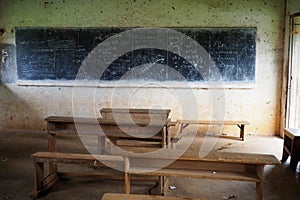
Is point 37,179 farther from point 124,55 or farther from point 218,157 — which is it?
point 124,55

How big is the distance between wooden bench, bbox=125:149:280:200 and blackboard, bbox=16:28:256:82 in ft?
10.3

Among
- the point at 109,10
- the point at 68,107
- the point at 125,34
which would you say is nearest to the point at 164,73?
the point at 125,34

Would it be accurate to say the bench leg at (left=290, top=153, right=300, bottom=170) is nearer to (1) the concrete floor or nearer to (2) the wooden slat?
(1) the concrete floor

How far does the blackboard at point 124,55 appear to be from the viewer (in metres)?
5.89

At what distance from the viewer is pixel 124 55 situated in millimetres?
6098

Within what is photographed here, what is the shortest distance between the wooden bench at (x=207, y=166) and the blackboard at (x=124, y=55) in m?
3.15

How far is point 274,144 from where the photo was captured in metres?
5.43

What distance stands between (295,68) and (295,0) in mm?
1091

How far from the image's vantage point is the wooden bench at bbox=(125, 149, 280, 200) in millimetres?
2840

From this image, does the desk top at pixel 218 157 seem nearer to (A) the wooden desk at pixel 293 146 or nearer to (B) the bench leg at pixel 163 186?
(B) the bench leg at pixel 163 186

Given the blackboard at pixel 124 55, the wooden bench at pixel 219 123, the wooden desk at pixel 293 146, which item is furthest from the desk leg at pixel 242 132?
the wooden desk at pixel 293 146

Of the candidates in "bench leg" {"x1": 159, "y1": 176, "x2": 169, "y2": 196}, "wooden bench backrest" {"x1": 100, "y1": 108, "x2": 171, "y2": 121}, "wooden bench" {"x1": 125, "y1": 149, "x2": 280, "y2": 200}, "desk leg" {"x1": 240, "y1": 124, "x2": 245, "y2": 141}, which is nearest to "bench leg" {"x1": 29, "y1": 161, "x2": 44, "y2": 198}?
"wooden bench" {"x1": 125, "y1": 149, "x2": 280, "y2": 200}

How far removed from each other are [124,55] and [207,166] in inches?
140

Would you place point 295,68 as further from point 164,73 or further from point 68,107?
point 68,107
